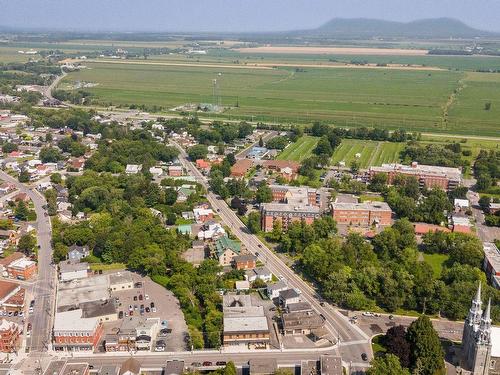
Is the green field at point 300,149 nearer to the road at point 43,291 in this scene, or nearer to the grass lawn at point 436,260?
Result: the grass lawn at point 436,260

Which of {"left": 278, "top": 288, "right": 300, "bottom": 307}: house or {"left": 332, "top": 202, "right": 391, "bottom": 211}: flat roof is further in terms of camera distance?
{"left": 332, "top": 202, "right": 391, "bottom": 211}: flat roof

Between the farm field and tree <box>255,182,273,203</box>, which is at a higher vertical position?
the farm field

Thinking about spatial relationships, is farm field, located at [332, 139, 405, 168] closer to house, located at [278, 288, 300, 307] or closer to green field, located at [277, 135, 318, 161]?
green field, located at [277, 135, 318, 161]

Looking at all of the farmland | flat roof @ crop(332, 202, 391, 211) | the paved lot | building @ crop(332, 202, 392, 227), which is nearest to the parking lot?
the paved lot

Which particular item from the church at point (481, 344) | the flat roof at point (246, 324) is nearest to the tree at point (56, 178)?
the flat roof at point (246, 324)

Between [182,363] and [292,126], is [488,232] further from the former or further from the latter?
[292,126]

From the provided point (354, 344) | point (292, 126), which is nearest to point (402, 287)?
point (354, 344)
